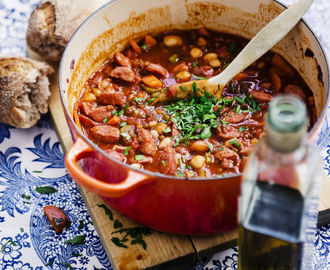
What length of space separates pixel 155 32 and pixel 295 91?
3.95 feet

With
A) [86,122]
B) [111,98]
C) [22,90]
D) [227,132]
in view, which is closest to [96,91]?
[111,98]

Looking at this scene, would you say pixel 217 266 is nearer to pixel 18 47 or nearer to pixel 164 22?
pixel 164 22

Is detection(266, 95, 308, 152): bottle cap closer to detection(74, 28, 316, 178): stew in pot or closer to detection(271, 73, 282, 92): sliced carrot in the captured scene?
detection(74, 28, 316, 178): stew in pot

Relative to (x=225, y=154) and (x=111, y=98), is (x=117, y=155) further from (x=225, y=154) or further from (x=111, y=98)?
(x=225, y=154)

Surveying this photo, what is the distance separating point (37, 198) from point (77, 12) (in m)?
1.37

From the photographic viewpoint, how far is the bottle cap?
1137mm

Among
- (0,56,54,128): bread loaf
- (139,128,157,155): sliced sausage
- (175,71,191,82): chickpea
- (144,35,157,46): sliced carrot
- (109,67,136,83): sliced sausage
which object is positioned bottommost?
(0,56,54,128): bread loaf

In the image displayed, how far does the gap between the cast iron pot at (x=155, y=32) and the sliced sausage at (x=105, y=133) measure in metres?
0.17

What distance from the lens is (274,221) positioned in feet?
4.84

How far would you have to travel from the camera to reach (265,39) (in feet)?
8.68

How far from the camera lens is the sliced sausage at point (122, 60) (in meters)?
3.00

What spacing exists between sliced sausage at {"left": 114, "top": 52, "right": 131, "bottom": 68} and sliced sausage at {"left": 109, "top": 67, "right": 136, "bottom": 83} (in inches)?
4.4

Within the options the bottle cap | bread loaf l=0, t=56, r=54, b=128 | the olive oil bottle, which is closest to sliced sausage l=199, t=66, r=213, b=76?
bread loaf l=0, t=56, r=54, b=128

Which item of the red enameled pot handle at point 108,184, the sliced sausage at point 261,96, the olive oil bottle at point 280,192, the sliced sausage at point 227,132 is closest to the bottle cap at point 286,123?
the olive oil bottle at point 280,192
